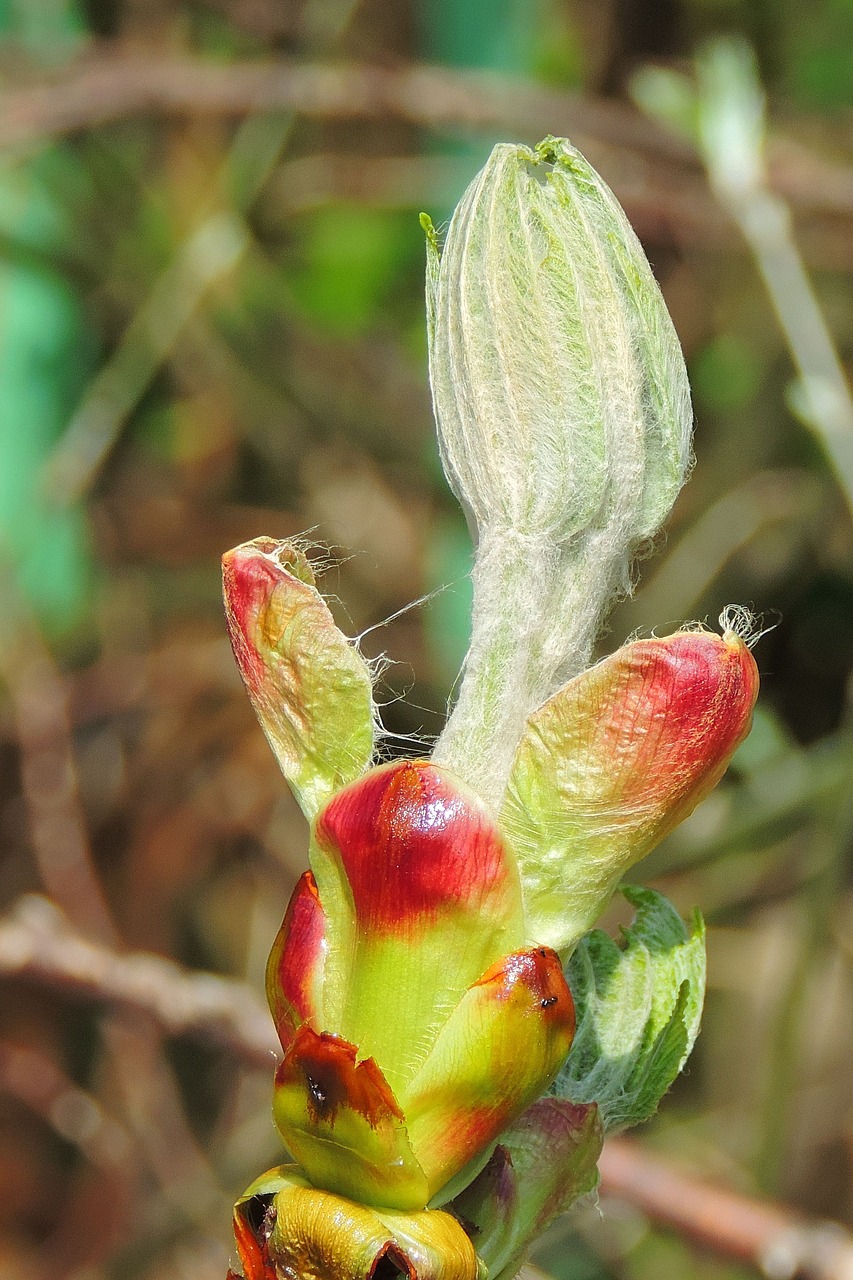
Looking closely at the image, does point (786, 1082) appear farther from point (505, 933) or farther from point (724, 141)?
point (505, 933)

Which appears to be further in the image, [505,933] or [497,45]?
[497,45]

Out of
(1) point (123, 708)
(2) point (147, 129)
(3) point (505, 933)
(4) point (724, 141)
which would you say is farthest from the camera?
(2) point (147, 129)

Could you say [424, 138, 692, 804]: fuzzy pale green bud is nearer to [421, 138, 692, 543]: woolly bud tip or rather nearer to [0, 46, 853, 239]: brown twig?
[421, 138, 692, 543]: woolly bud tip

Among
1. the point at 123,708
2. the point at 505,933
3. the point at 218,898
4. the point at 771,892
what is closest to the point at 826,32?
the point at 771,892

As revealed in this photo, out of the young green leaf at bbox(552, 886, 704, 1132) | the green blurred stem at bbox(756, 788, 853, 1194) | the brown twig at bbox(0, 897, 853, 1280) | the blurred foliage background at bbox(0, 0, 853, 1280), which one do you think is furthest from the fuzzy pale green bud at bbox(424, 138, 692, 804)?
the blurred foliage background at bbox(0, 0, 853, 1280)

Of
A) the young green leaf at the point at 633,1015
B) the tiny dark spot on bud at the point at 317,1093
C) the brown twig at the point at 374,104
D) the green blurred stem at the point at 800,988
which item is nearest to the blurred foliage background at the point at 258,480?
the brown twig at the point at 374,104

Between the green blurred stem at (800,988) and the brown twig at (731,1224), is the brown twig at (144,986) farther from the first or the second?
the green blurred stem at (800,988)
